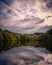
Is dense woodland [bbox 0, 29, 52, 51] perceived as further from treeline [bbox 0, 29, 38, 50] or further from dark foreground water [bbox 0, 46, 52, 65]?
dark foreground water [bbox 0, 46, 52, 65]

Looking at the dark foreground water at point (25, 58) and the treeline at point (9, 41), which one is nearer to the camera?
the dark foreground water at point (25, 58)

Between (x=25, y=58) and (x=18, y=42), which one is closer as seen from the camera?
(x=25, y=58)

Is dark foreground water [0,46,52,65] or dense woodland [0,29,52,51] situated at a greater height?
dense woodland [0,29,52,51]

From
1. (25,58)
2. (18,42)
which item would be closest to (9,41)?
(18,42)

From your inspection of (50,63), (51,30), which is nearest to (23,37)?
(51,30)

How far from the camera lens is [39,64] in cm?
639

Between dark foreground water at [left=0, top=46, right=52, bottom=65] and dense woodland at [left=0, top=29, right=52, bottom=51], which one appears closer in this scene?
dark foreground water at [left=0, top=46, right=52, bottom=65]

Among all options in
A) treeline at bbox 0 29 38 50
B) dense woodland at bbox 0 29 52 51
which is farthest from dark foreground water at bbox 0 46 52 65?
treeline at bbox 0 29 38 50

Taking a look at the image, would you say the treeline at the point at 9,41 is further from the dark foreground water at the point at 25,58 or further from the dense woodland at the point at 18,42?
the dark foreground water at the point at 25,58

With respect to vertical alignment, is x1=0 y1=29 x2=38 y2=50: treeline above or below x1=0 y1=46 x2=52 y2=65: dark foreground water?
above

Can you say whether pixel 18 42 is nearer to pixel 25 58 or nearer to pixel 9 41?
pixel 9 41

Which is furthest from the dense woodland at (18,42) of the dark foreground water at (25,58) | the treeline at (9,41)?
the dark foreground water at (25,58)

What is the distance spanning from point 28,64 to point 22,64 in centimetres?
20

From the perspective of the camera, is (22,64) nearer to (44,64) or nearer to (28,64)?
(28,64)
